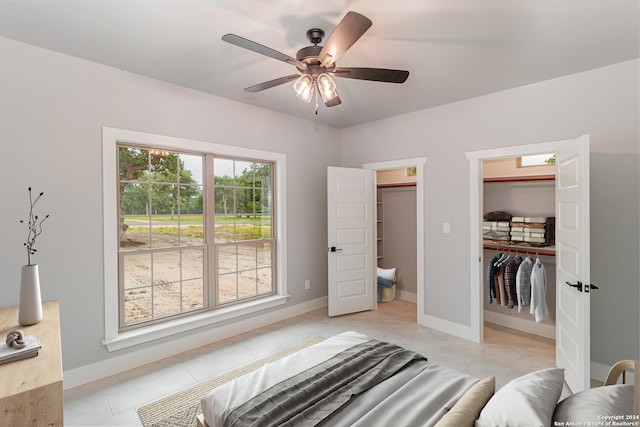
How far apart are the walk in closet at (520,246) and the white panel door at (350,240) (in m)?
1.54

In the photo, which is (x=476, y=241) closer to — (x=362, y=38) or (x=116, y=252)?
(x=362, y=38)

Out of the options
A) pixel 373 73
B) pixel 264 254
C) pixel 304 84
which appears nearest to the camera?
pixel 373 73

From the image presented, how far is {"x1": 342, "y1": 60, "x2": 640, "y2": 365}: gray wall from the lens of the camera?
2.66 meters

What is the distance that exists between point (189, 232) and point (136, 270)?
63 centimetres

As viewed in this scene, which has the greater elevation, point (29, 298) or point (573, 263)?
point (573, 263)

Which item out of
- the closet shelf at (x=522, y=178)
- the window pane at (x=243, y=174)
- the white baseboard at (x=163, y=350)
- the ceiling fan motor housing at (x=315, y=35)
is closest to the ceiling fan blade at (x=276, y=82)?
the ceiling fan motor housing at (x=315, y=35)

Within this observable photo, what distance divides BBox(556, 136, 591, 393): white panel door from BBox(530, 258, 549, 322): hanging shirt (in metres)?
0.50

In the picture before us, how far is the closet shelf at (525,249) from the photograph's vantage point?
138 inches

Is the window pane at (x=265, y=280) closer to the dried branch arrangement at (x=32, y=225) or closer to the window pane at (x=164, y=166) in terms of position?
the window pane at (x=164, y=166)

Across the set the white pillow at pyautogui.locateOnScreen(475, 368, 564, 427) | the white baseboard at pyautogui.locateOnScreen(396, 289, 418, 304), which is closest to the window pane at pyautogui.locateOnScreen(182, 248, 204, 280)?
the white pillow at pyautogui.locateOnScreen(475, 368, 564, 427)

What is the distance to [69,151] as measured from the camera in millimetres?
2590

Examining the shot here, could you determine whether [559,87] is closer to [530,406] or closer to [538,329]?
[538,329]

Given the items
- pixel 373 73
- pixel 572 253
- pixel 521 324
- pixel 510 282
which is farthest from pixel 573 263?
pixel 373 73

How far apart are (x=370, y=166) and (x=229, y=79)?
90.9 inches
